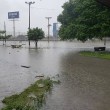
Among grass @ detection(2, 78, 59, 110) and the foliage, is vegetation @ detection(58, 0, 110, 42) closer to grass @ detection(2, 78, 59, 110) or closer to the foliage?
the foliage

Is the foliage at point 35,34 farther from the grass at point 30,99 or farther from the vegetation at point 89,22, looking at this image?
the grass at point 30,99

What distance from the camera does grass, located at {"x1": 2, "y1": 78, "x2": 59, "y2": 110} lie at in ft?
33.6

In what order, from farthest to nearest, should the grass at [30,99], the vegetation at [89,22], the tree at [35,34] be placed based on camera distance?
1. the tree at [35,34]
2. the vegetation at [89,22]
3. the grass at [30,99]

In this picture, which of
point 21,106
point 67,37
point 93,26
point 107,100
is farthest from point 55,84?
point 67,37

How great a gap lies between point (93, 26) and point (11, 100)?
Answer: 99.1 ft

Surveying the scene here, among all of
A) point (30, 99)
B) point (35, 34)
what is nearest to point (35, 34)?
point (35, 34)

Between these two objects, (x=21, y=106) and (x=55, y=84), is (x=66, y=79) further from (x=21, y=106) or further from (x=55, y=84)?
(x=21, y=106)

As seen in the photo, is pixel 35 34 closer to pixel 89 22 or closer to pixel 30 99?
pixel 89 22

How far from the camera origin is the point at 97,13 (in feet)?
134

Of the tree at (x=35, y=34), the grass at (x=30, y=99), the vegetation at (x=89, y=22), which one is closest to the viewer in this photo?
the grass at (x=30, y=99)

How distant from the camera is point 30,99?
1183cm

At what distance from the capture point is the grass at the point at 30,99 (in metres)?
10.2

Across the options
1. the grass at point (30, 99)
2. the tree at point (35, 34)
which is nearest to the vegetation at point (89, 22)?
the tree at point (35, 34)

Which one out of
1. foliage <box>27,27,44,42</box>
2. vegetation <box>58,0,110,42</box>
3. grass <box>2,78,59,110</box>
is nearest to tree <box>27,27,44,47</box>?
foliage <box>27,27,44,42</box>
